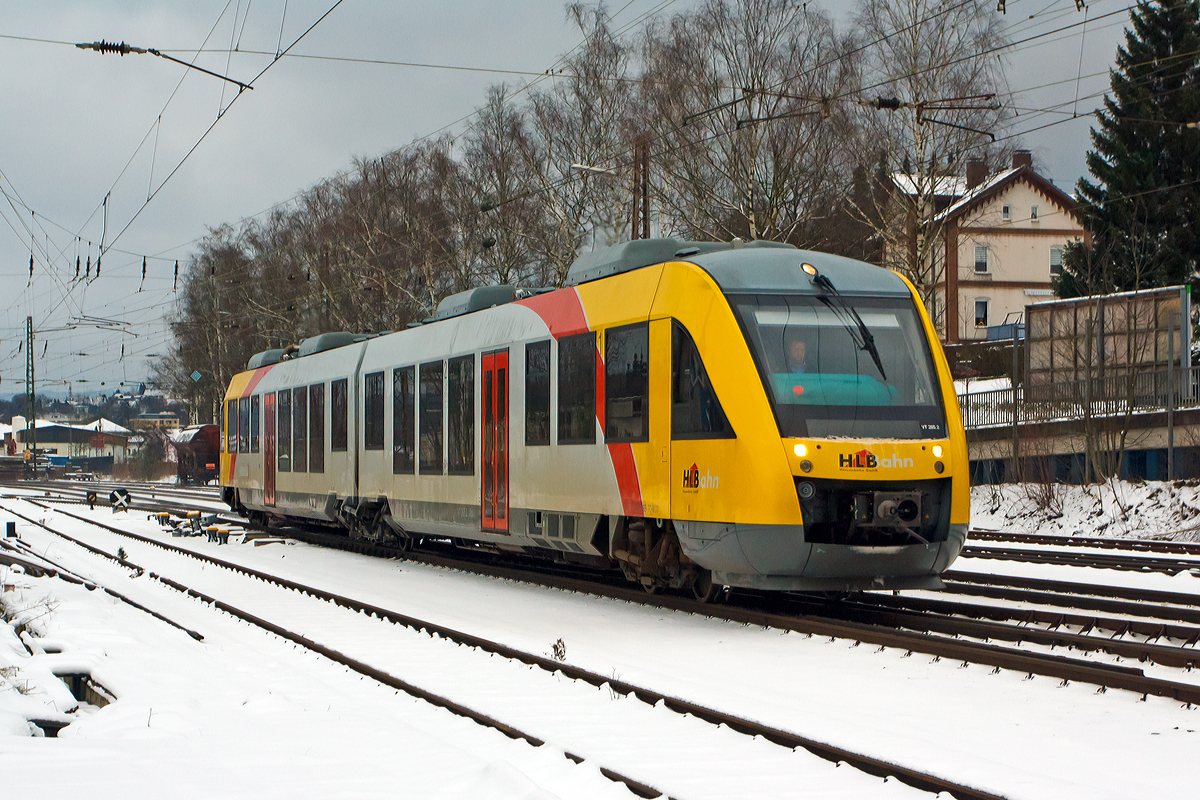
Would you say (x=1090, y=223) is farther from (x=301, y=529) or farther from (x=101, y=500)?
(x=101, y=500)

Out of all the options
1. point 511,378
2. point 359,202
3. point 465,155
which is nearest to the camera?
point 511,378

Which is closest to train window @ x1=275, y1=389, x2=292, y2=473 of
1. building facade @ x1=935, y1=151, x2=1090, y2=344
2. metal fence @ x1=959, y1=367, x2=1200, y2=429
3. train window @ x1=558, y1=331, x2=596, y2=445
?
train window @ x1=558, y1=331, x2=596, y2=445

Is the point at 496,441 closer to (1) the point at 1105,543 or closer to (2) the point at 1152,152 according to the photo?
(1) the point at 1105,543

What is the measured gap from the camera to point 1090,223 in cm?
3912

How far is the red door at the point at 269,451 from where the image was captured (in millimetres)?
23266

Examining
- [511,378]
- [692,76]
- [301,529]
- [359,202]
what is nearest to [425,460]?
[511,378]

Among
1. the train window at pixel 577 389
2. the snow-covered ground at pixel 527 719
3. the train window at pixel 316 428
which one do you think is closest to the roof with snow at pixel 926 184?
the train window at pixel 316 428

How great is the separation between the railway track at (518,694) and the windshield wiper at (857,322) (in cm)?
371

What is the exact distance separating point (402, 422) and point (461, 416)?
208cm

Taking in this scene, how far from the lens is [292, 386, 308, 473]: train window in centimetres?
2147

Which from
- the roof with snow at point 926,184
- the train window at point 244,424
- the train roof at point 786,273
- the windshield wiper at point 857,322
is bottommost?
the train window at point 244,424

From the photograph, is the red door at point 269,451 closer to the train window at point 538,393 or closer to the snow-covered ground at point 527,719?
the train window at point 538,393

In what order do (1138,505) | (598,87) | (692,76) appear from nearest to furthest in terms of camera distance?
(1138,505), (692,76), (598,87)

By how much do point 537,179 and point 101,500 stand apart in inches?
689
